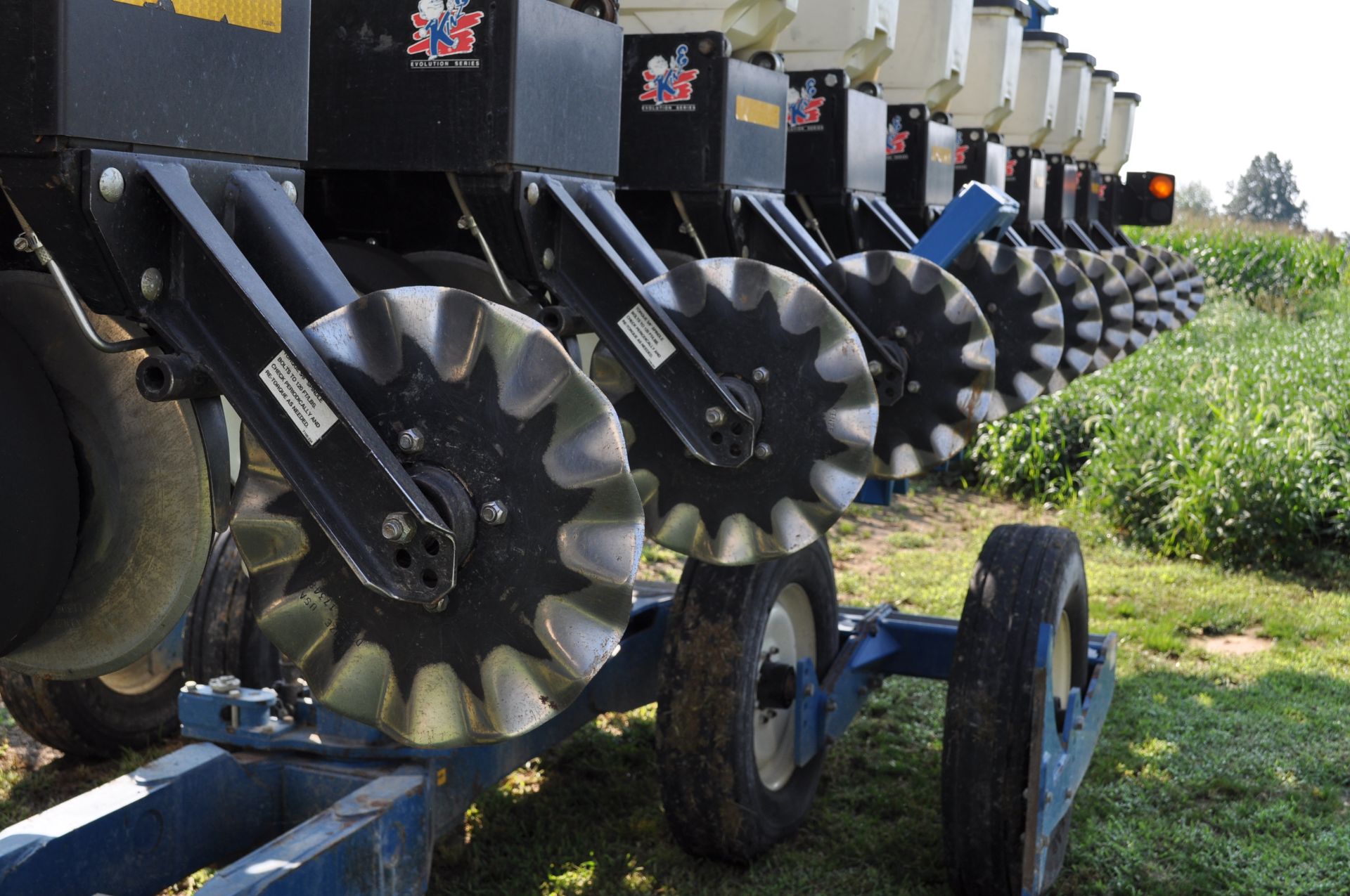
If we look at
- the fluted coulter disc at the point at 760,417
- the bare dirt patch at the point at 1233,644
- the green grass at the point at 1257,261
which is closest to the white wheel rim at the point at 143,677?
the fluted coulter disc at the point at 760,417

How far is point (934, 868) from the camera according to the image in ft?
11.7

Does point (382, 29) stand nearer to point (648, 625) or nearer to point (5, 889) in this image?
point (5, 889)

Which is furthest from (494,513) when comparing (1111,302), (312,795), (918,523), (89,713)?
(918,523)

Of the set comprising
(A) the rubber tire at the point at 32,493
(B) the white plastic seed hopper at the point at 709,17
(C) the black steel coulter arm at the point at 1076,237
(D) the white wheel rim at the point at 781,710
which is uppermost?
(B) the white plastic seed hopper at the point at 709,17

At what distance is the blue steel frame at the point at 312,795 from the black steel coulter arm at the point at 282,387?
74cm

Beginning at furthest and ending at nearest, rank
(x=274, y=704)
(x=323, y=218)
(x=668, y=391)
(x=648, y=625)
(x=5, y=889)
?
(x=648, y=625), (x=274, y=704), (x=323, y=218), (x=668, y=391), (x=5, y=889)

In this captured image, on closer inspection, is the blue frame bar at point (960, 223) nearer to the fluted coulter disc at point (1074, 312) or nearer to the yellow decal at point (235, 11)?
the fluted coulter disc at point (1074, 312)

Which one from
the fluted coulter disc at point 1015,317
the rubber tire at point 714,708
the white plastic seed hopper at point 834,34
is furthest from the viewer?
the white plastic seed hopper at point 834,34

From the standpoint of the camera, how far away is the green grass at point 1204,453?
6.64 m

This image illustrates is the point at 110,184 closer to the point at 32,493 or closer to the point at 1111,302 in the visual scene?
the point at 32,493

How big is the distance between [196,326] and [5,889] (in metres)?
0.96

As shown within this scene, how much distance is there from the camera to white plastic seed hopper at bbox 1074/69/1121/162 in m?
8.62

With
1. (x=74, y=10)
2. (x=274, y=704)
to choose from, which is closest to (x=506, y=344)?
(x=74, y=10)

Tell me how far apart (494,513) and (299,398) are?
0.85ft
